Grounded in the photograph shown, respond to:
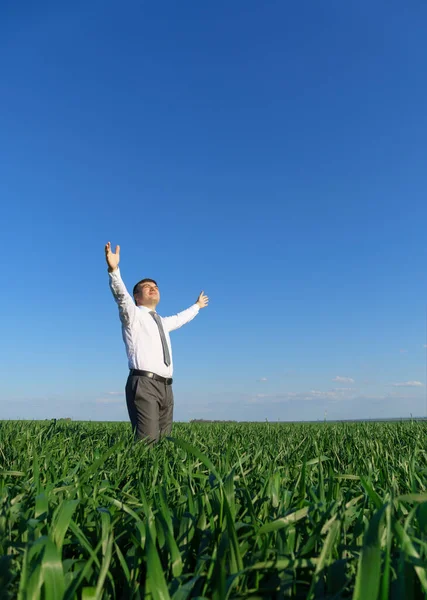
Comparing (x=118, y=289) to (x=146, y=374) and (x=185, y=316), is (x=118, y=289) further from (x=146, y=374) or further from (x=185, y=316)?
(x=185, y=316)

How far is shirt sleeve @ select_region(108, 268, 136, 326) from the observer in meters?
5.76

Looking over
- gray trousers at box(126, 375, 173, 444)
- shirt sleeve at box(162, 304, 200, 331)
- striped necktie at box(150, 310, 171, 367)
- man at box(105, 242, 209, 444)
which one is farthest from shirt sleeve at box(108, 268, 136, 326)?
shirt sleeve at box(162, 304, 200, 331)

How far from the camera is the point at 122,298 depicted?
5910mm

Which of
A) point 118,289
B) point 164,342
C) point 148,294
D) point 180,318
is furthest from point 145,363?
point 180,318

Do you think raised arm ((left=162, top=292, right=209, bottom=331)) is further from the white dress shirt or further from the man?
the white dress shirt

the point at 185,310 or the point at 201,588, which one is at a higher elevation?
the point at 185,310

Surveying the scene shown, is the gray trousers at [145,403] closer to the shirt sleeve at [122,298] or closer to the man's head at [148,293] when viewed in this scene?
the shirt sleeve at [122,298]

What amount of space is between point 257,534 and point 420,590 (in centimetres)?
47

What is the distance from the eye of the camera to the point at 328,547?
1.31m

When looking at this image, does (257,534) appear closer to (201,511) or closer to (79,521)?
(201,511)

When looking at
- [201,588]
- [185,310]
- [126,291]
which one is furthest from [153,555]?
[185,310]

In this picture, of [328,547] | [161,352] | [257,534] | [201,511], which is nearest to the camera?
[328,547]

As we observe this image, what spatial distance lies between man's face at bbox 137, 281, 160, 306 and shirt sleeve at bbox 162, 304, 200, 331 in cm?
34

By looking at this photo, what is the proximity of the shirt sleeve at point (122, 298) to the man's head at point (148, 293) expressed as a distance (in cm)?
70
